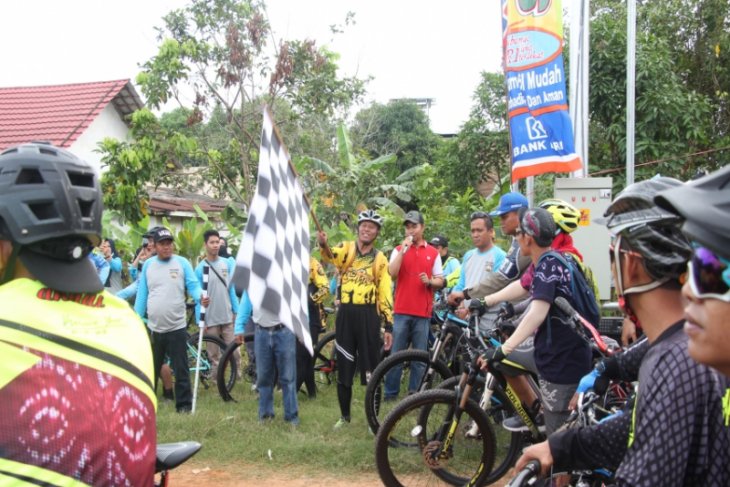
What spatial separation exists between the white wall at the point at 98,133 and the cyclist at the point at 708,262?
1636 centimetres

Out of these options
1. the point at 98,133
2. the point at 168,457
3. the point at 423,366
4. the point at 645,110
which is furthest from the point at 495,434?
the point at 98,133

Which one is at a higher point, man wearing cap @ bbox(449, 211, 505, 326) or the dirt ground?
man wearing cap @ bbox(449, 211, 505, 326)

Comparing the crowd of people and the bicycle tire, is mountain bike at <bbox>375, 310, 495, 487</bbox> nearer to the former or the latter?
the crowd of people

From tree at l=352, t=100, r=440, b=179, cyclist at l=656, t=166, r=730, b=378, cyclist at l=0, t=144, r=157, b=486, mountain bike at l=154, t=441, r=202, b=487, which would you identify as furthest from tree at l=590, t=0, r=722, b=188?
tree at l=352, t=100, r=440, b=179

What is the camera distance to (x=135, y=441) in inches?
69.1

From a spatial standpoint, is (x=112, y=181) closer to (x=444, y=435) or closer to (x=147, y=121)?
(x=147, y=121)

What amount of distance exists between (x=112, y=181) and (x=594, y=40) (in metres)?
9.35

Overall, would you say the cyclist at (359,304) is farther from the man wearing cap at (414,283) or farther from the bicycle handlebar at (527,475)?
the bicycle handlebar at (527,475)

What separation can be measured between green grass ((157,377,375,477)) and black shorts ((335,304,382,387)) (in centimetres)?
60

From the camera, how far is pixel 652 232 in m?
2.04

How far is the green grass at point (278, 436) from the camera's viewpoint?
573 centimetres

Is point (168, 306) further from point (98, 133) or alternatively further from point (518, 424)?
point (98, 133)

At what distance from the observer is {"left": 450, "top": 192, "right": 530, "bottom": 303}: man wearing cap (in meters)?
5.63

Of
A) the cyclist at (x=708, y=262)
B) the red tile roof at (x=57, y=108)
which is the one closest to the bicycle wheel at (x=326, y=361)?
the cyclist at (x=708, y=262)
